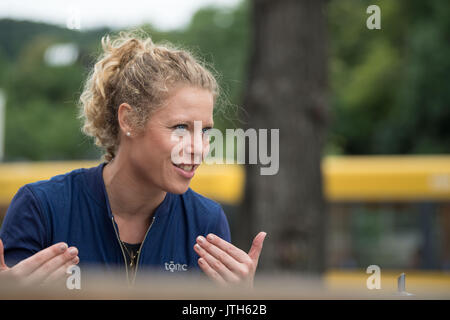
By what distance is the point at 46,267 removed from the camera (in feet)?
3.51

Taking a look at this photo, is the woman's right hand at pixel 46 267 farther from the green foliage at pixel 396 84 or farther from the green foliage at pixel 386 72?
the green foliage at pixel 396 84

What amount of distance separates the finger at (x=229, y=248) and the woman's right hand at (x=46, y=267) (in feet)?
0.78

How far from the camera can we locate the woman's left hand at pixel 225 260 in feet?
3.71

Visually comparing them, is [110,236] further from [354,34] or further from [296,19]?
[354,34]

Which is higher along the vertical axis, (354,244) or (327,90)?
(327,90)

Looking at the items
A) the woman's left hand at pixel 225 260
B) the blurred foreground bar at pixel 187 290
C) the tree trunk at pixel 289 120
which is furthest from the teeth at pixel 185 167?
the tree trunk at pixel 289 120

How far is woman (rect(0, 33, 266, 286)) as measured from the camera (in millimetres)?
1173

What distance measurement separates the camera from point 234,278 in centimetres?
113

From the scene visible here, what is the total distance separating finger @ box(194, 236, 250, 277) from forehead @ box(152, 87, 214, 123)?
0.70ft

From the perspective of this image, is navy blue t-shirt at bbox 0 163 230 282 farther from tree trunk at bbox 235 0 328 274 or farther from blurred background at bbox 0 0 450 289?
tree trunk at bbox 235 0 328 274

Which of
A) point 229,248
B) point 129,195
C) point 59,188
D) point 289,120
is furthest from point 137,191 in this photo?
point 289,120

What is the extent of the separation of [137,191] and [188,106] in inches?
9.7
